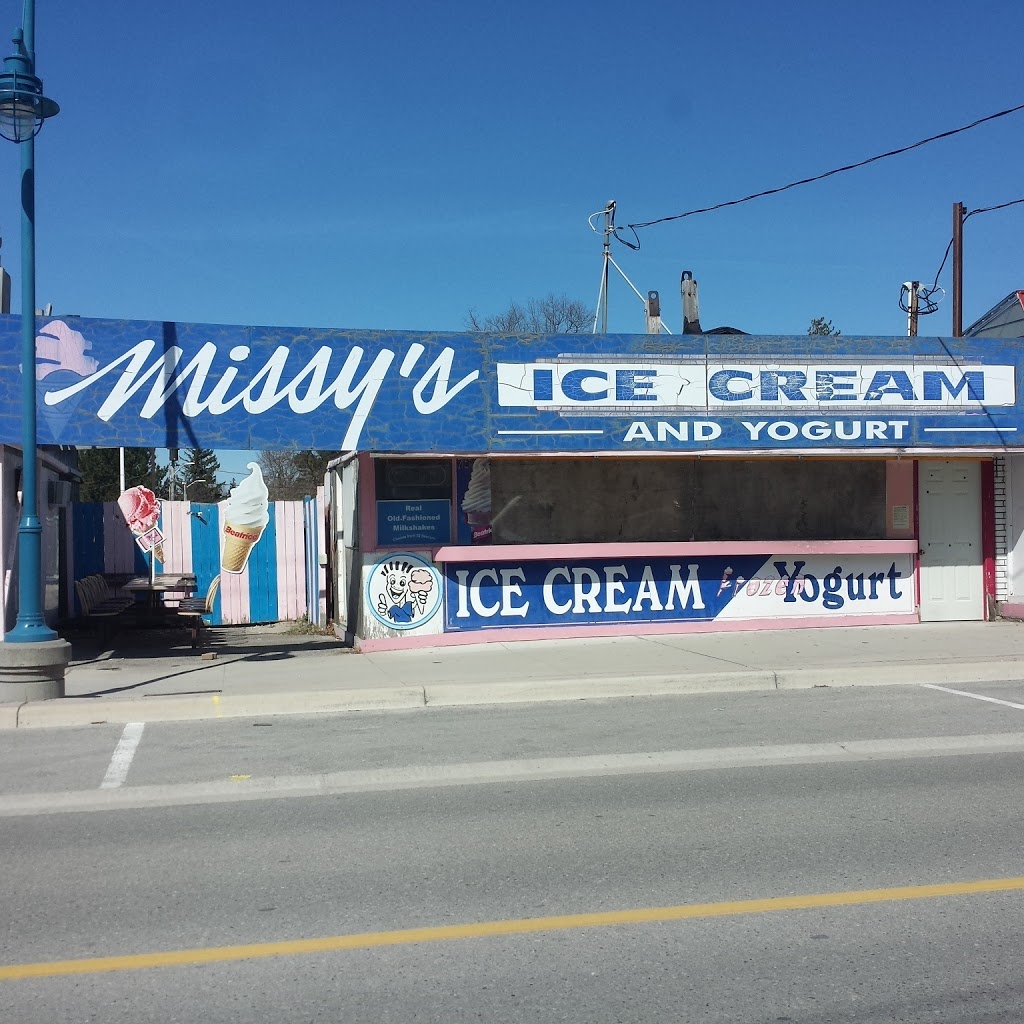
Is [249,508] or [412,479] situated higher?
[412,479]

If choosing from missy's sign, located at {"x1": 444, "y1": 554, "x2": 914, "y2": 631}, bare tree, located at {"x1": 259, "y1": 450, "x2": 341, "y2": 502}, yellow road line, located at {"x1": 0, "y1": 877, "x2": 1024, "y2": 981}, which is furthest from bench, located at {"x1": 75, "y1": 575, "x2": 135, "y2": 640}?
bare tree, located at {"x1": 259, "y1": 450, "x2": 341, "y2": 502}

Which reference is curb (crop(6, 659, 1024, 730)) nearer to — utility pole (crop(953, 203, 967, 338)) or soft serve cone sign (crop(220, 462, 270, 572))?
soft serve cone sign (crop(220, 462, 270, 572))

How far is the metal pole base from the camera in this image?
33.4 feet

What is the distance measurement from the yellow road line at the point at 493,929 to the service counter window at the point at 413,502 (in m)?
9.59

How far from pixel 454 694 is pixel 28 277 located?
5.81 m

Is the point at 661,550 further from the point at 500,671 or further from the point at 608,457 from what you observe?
the point at 500,671

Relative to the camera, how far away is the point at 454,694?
11.1 metres

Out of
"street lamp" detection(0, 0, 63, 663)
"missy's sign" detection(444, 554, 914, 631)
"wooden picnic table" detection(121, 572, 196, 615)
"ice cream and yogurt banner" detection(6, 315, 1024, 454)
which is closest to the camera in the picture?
"street lamp" detection(0, 0, 63, 663)

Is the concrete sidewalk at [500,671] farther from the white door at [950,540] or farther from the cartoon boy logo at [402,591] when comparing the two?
the white door at [950,540]

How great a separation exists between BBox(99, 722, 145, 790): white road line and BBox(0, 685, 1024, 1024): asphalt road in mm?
48

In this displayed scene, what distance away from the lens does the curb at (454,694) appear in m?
10.1

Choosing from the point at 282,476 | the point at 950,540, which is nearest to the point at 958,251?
the point at 950,540

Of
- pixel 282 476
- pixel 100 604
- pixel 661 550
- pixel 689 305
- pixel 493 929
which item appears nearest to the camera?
pixel 493 929

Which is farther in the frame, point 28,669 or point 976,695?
point 976,695
